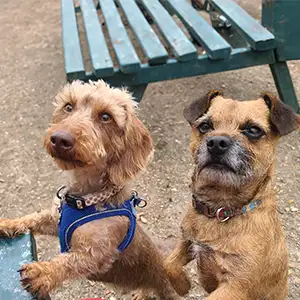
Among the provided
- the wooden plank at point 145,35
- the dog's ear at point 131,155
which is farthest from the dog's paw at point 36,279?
the wooden plank at point 145,35

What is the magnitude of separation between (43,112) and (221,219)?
3432 millimetres

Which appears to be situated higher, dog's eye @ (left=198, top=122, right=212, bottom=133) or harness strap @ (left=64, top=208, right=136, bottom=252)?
dog's eye @ (left=198, top=122, right=212, bottom=133)

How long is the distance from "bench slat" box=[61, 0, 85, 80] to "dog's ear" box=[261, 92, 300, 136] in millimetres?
2169

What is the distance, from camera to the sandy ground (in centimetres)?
371

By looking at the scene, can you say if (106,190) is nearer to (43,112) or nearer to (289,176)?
(289,176)

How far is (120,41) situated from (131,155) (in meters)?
2.19

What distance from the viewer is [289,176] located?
4.14 metres

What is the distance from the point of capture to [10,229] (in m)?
2.46

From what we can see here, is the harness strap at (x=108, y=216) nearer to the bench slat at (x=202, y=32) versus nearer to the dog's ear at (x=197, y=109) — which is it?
the dog's ear at (x=197, y=109)

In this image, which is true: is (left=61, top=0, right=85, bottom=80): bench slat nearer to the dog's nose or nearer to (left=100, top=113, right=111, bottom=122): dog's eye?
(left=100, top=113, right=111, bottom=122): dog's eye

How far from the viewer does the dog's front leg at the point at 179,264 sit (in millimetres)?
2625

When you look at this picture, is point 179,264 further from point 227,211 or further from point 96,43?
point 96,43

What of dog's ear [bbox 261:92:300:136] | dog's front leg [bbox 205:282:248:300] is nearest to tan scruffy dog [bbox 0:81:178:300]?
dog's front leg [bbox 205:282:248:300]

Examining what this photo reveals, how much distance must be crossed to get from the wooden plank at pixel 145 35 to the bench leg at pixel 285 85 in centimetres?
120
